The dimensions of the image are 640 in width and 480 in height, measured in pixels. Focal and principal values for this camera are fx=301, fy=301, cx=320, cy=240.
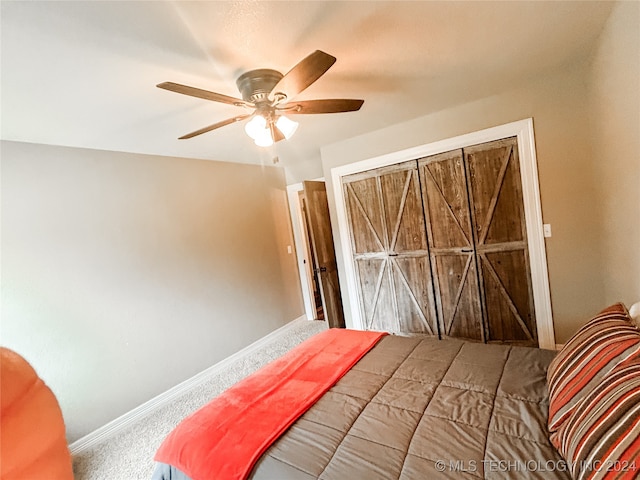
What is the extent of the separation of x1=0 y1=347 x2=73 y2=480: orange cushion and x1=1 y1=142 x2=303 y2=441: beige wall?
96.3 inches

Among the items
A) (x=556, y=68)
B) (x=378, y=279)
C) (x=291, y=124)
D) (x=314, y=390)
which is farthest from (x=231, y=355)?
(x=556, y=68)

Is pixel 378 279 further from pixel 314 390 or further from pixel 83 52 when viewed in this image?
pixel 83 52

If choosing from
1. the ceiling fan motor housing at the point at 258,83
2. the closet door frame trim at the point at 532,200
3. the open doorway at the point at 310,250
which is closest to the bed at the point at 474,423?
the closet door frame trim at the point at 532,200

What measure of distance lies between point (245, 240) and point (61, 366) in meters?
2.04

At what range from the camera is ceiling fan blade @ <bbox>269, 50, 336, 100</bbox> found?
128 centimetres

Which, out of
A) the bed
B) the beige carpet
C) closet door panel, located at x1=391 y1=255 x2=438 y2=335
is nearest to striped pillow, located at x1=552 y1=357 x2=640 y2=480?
the bed

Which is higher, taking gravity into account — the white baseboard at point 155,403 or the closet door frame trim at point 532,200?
the closet door frame trim at point 532,200

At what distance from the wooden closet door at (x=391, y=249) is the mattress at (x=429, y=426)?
4.66 ft

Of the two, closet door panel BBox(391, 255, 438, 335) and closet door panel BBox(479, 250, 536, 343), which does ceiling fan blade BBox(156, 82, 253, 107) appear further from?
closet door panel BBox(479, 250, 536, 343)

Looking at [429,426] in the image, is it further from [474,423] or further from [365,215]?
[365,215]

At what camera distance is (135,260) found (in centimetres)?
273

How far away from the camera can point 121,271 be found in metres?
2.63

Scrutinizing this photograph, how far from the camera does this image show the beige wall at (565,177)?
234 centimetres

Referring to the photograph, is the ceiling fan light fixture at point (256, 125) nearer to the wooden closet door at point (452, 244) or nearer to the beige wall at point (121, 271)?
the beige wall at point (121, 271)
